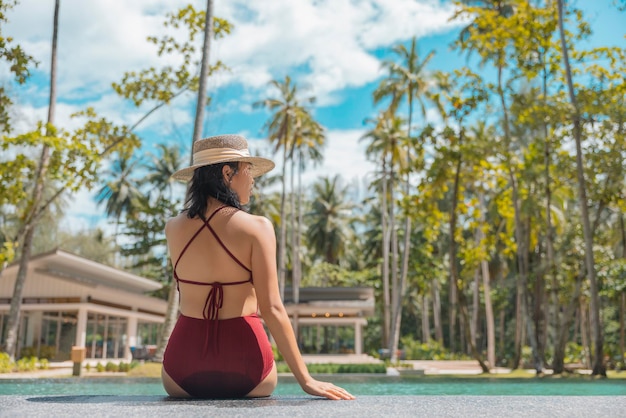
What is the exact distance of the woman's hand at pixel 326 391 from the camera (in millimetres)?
2281

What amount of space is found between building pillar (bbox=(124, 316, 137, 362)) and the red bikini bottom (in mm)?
30056

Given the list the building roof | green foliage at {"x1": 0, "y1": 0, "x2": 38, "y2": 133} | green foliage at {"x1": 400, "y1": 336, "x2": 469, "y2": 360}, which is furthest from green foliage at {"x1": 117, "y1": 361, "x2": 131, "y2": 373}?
green foliage at {"x1": 400, "y1": 336, "x2": 469, "y2": 360}

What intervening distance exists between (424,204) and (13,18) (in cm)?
1306

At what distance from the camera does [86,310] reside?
1075 inches

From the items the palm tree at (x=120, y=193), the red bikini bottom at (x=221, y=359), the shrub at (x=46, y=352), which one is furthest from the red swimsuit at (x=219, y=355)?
the palm tree at (x=120, y=193)

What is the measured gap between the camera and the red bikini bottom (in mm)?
2469

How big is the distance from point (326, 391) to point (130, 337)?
Result: 31.8 m

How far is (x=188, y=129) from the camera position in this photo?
886 inches

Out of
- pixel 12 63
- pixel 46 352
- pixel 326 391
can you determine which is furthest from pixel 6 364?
pixel 326 391

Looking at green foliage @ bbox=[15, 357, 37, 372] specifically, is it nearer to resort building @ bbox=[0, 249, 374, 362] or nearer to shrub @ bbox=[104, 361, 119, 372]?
shrub @ bbox=[104, 361, 119, 372]

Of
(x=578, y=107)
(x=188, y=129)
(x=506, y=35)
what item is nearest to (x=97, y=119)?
(x=188, y=129)

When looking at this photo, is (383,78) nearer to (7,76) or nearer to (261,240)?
(7,76)

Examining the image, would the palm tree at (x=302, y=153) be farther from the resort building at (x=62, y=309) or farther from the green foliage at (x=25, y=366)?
the green foliage at (x=25, y=366)

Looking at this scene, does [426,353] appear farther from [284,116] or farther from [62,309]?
[62,309]
